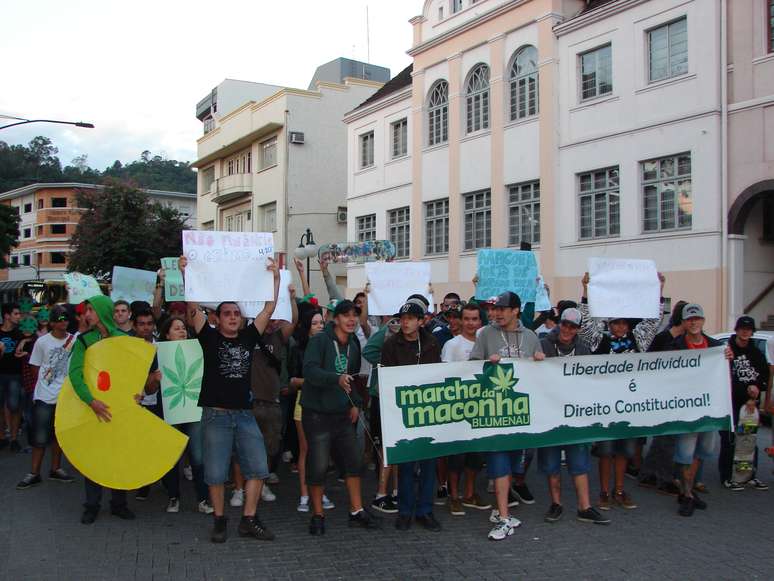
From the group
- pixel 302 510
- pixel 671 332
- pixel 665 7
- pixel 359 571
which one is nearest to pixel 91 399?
pixel 302 510

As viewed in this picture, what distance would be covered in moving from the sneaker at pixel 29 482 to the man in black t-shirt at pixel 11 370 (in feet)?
7.65

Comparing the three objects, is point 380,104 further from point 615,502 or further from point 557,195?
point 615,502

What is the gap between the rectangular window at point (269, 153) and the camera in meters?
40.1

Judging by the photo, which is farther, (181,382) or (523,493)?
(523,493)

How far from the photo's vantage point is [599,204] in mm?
21859

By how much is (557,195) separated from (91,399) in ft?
59.8

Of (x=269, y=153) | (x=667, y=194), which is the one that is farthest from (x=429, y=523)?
(x=269, y=153)

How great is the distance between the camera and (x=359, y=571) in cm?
568

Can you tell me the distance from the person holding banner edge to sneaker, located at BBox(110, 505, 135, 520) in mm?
3176

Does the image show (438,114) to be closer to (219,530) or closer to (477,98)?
(477,98)

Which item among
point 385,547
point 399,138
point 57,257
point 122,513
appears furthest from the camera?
point 57,257

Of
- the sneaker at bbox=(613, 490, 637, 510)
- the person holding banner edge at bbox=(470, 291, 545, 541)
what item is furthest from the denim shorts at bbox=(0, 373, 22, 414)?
the sneaker at bbox=(613, 490, 637, 510)

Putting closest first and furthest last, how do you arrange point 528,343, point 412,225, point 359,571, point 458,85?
point 359,571 → point 528,343 → point 458,85 → point 412,225

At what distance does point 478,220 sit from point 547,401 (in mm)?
19184
